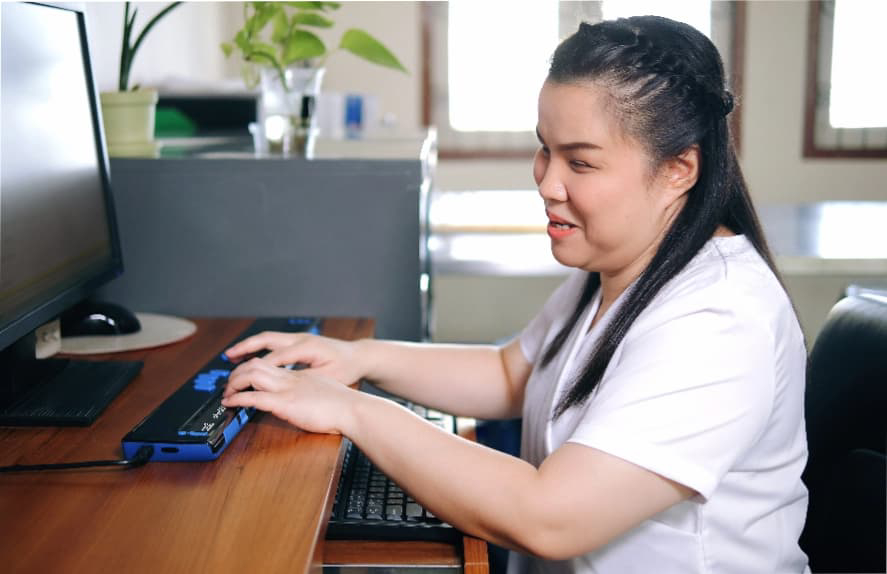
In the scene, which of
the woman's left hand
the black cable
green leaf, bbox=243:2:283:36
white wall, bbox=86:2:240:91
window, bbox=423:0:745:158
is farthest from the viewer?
window, bbox=423:0:745:158

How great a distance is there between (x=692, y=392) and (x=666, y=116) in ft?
0.95

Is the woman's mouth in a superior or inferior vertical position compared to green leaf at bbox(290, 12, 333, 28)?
inferior

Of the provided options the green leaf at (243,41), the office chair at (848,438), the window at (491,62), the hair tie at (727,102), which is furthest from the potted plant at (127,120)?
the window at (491,62)

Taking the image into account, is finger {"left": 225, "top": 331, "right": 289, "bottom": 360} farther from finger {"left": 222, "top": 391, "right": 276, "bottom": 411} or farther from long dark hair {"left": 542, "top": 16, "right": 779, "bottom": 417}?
long dark hair {"left": 542, "top": 16, "right": 779, "bottom": 417}

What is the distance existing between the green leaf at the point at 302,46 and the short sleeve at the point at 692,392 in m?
1.00

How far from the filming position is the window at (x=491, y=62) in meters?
5.31

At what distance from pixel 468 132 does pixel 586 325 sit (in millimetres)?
4653

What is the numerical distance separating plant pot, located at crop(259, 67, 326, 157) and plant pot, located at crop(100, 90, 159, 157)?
0.21 meters

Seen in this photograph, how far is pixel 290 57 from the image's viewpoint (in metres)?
1.63

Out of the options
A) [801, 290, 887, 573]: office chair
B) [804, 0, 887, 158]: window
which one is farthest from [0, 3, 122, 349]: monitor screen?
[804, 0, 887, 158]: window

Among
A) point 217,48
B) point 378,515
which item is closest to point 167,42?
point 217,48

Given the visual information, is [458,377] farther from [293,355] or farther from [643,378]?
[643,378]

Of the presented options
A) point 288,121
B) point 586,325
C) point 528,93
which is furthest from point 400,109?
point 586,325

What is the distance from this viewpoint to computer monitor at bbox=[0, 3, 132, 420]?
0.91 meters
